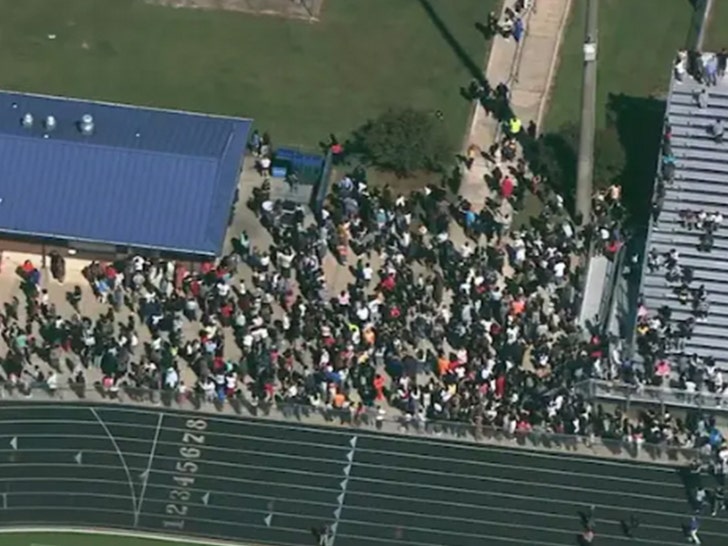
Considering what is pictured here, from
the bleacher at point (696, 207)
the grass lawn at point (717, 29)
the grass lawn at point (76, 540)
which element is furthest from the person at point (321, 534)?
the grass lawn at point (717, 29)

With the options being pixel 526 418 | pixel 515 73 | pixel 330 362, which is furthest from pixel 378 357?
pixel 515 73

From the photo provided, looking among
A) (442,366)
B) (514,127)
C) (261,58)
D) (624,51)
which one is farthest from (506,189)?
(261,58)

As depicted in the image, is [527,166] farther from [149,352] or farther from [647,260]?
[149,352]

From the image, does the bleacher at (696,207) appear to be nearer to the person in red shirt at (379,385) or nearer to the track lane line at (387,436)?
the track lane line at (387,436)

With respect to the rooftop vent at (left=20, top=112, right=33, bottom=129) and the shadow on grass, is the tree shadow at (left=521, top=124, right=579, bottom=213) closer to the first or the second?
the shadow on grass

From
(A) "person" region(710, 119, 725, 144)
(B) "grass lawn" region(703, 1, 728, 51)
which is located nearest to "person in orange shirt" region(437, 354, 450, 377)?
(A) "person" region(710, 119, 725, 144)

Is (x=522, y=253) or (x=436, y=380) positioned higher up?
(x=522, y=253)
